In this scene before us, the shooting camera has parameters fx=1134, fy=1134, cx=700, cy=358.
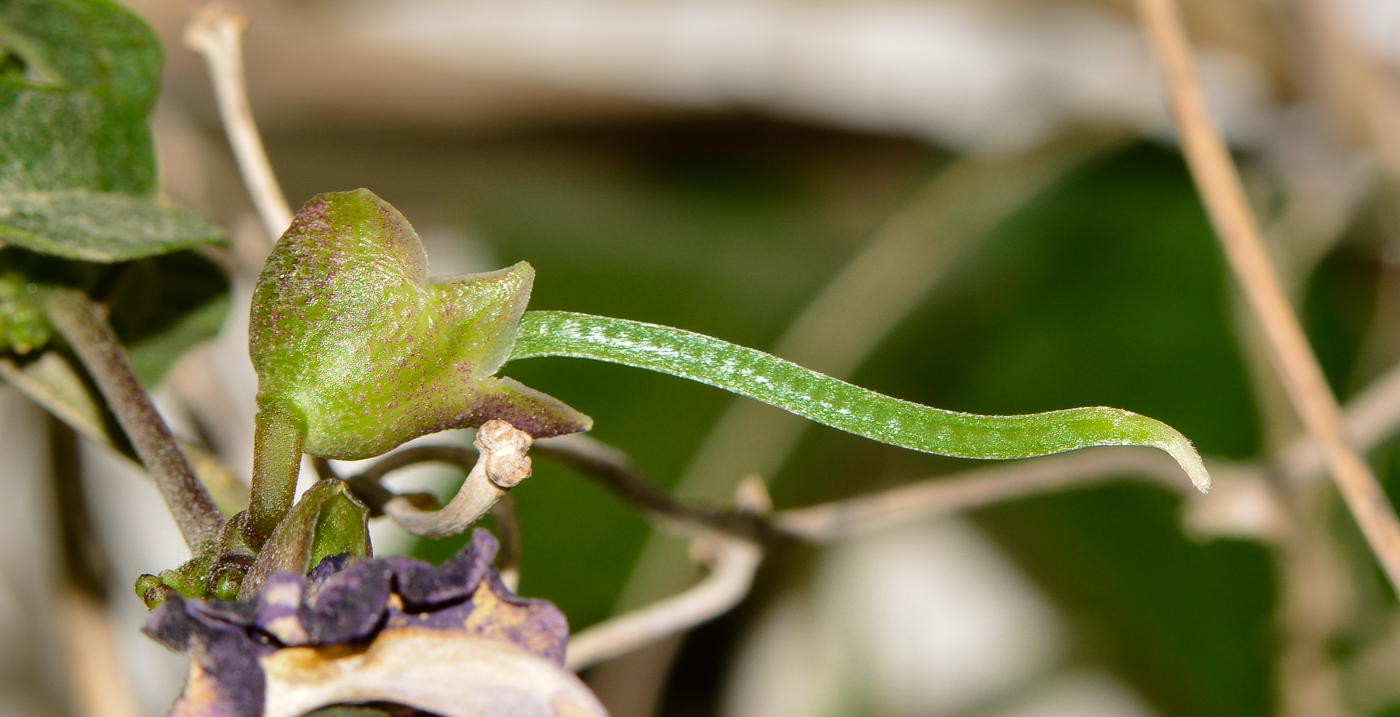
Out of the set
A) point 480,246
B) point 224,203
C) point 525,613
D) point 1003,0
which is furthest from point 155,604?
point 1003,0

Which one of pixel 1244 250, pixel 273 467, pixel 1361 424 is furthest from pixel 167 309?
pixel 1361 424

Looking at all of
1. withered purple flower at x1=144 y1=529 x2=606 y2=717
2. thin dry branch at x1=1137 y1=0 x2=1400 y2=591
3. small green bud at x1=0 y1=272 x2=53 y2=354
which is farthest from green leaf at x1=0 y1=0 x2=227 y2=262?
thin dry branch at x1=1137 y1=0 x2=1400 y2=591

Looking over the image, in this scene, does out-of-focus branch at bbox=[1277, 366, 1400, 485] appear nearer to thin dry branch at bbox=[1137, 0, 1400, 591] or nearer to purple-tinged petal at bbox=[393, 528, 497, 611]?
thin dry branch at bbox=[1137, 0, 1400, 591]

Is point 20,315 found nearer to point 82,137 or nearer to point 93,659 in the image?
point 82,137

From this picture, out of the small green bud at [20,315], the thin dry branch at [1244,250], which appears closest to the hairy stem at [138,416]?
the small green bud at [20,315]

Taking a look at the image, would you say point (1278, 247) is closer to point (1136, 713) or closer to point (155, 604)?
point (1136, 713)

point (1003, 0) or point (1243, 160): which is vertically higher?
point (1003, 0)

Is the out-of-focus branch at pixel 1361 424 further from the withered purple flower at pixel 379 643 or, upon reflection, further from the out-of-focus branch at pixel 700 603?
the withered purple flower at pixel 379 643
